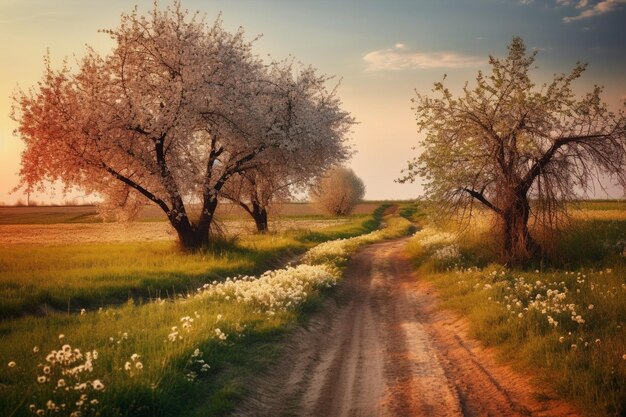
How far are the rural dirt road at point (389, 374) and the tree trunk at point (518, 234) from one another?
6.11 m

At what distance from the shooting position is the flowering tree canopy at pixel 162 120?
76.2 feet

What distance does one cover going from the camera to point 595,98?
18.8m

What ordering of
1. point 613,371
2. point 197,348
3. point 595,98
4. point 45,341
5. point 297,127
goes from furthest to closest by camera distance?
point 297,127 → point 595,98 → point 45,341 → point 197,348 → point 613,371

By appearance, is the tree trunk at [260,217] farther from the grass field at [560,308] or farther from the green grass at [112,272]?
the grass field at [560,308]

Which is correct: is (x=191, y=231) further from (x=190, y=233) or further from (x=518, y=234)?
(x=518, y=234)

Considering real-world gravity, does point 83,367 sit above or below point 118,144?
below

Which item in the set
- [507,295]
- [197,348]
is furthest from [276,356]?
[507,295]

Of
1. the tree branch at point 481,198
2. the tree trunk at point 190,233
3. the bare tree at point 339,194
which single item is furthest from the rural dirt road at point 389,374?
the bare tree at point 339,194

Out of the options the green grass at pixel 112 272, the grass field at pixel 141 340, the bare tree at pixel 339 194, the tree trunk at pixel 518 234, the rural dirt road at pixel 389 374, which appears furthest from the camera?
the bare tree at pixel 339 194

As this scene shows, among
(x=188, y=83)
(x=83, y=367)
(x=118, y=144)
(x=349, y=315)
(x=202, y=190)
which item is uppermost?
(x=188, y=83)

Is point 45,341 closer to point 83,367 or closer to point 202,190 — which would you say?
point 83,367

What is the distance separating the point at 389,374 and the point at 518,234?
41.9 ft

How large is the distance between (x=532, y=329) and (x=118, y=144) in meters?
20.7

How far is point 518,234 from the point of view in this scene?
2030 cm
